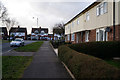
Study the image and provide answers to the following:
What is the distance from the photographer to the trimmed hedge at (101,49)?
10070 mm

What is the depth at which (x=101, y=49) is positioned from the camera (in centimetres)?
1017

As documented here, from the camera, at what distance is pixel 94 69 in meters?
3.60

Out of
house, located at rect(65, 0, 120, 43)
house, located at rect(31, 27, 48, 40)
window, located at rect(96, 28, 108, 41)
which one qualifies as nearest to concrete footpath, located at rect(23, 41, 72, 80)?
house, located at rect(65, 0, 120, 43)

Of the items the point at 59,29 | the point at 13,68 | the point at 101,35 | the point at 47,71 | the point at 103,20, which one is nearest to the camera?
the point at 47,71

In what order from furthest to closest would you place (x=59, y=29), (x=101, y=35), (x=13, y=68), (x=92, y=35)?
1. (x=59, y=29)
2. (x=92, y=35)
3. (x=101, y=35)
4. (x=13, y=68)

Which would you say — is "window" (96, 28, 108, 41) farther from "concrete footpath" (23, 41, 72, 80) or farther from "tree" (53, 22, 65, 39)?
"tree" (53, 22, 65, 39)

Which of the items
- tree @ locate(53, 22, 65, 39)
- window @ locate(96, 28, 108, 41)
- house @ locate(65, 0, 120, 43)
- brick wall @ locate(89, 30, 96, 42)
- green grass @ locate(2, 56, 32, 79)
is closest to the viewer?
green grass @ locate(2, 56, 32, 79)

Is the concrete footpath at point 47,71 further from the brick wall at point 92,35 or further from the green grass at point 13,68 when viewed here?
the brick wall at point 92,35

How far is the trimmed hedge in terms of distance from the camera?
10.1 m

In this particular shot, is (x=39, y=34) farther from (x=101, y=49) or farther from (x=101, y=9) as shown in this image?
(x=101, y=49)

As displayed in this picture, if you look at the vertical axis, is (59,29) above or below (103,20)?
above

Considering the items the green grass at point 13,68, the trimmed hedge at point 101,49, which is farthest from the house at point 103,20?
the green grass at point 13,68

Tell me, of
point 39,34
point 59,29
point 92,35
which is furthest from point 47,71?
point 39,34

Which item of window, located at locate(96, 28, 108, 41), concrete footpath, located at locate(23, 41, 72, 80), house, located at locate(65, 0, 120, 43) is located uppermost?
house, located at locate(65, 0, 120, 43)
